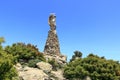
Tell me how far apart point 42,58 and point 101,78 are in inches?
346

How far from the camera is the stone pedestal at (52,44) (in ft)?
195

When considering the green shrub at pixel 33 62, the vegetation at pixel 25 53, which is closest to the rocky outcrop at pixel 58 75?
the green shrub at pixel 33 62

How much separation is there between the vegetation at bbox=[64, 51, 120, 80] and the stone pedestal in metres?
7.87

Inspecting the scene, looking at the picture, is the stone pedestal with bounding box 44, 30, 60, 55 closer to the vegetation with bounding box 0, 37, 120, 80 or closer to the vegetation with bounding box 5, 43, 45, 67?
the vegetation with bounding box 0, 37, 120, 80

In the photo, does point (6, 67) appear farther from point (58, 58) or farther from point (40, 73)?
point (58, 58)

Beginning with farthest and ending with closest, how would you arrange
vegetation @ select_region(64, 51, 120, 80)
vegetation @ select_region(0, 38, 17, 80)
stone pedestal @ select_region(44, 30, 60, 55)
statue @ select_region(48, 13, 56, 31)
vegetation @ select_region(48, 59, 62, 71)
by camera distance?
statue @ select_region(48, 13, 56, 31) → stone pedestal @ select_region(44, 30, 60, 55) → vegetation @ select_region(48, 59, 62, 71) → vegetation @ select_region(64, 51, 120, 80) → vegetation @ select_region(0, 38, 17, 80)

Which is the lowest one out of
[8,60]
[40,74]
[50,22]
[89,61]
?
[8,60]

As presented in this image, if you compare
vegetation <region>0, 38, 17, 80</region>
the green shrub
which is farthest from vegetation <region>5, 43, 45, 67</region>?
vegetation <region>0, 38, 17, 80</region>

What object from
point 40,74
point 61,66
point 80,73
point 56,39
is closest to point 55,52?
point 56,39

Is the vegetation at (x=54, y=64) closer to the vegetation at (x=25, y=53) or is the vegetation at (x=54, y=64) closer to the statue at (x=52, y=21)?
the vegetation at (x=25, y=53)

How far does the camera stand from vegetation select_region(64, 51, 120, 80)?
4966 cm

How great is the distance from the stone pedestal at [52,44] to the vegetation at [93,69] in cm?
787

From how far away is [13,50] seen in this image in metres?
52.2

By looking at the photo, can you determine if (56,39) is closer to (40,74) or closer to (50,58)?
(50,58)
